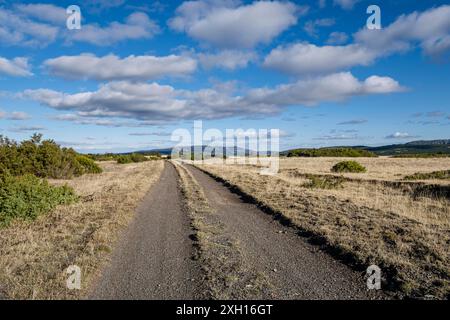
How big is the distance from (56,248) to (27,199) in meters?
6.47

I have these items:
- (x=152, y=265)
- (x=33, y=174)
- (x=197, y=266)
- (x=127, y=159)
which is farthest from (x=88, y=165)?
(x=127, y=159)

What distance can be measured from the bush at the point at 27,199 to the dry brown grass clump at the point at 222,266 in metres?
6.60

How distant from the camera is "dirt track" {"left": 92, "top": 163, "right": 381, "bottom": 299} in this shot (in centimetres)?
625

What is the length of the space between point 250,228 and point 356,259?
4.20 m

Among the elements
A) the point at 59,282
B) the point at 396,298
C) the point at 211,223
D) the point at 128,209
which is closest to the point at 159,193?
the point at 128,209

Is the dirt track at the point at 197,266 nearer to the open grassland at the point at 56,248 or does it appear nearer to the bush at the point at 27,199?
the open grassland at the point at 56,248

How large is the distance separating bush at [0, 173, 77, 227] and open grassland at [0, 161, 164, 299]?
0.47m

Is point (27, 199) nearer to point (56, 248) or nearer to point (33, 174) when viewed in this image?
point (56, 248)

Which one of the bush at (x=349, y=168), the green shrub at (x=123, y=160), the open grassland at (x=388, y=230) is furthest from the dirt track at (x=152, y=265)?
the green shrub at (x=123, y=160)

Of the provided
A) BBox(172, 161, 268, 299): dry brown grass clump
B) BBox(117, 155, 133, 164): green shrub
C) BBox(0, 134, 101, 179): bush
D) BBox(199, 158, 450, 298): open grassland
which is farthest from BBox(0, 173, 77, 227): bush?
BBox(117, 155, 133, 164): green shrub

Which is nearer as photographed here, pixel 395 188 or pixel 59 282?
pixel 59 282

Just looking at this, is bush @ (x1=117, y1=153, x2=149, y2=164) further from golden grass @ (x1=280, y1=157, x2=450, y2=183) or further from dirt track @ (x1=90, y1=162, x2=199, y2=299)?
dirt track @ (x1=90, y1=162, x2=199, y2=299)
